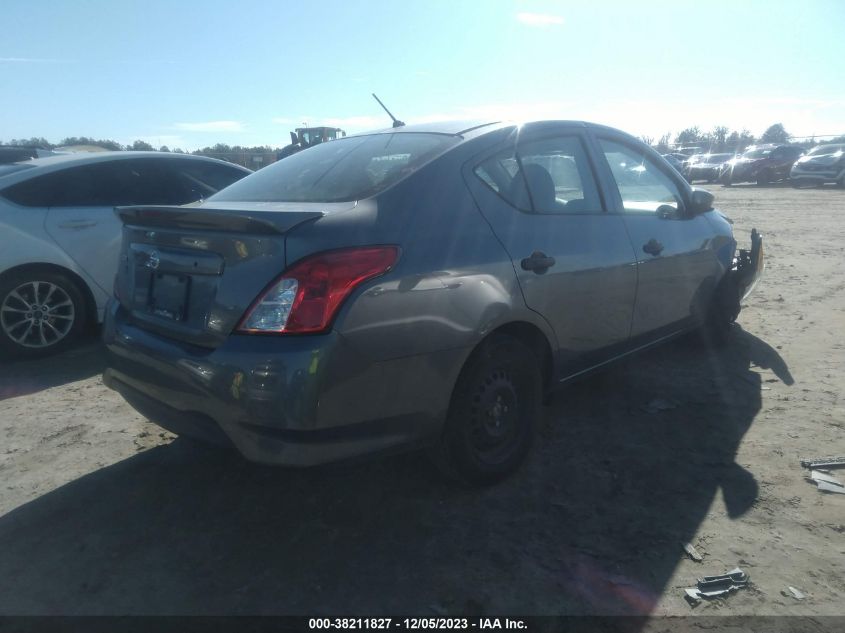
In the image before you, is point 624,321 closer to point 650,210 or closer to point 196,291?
point 650,210

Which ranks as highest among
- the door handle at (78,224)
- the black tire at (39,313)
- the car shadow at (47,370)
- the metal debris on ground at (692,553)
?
the door handle at (78,224)

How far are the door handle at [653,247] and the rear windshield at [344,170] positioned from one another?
4.74 ft

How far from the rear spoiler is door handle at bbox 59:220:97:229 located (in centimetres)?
262

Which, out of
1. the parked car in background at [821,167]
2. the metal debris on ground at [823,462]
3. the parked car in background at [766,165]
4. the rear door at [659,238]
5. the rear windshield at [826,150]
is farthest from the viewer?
the parked car in background at [766,165]

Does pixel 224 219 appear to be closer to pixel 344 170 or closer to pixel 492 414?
pixel 344 170

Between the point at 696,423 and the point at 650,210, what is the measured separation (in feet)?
4.31

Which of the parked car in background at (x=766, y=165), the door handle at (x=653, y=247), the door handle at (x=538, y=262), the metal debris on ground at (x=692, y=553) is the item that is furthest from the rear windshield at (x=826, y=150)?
the metal debris on ground at (x=692, y=553)

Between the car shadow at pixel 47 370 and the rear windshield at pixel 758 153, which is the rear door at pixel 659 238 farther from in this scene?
the rear windshield at pixel 758 153

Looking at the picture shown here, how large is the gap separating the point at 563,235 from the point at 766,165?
28611 millimetres

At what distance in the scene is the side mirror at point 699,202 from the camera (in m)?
4.45

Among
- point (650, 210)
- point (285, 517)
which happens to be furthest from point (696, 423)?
point (285, 517)

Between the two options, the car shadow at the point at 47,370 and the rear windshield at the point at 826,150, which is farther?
the rear windshield at the point at 826,150

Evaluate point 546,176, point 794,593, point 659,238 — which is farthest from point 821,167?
point 794,593

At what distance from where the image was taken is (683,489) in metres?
3.09
